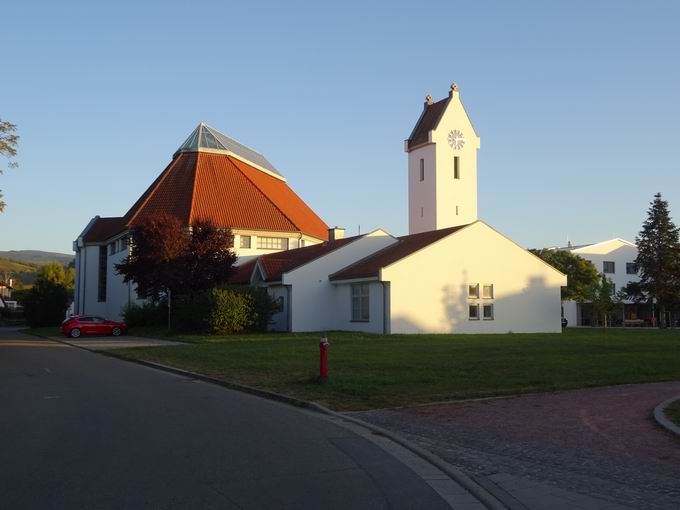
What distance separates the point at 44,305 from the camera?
204 ft

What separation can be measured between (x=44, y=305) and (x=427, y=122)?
126 ft

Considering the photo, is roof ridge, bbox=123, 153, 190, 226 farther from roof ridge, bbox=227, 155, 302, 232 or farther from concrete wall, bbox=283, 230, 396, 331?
concrete wall, bbox=283, 230, 396, 331

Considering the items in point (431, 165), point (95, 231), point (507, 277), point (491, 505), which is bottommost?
point (491, 505)

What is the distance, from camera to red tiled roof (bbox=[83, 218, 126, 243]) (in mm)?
62225

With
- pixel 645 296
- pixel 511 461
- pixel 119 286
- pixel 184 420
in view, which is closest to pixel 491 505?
pixel 511 461

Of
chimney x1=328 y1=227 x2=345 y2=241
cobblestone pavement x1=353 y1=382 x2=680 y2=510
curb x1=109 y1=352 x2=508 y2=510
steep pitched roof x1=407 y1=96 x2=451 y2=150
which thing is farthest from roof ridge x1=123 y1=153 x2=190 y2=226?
cobblestone pavement x1=353 y1=382 x2=680 y2=510

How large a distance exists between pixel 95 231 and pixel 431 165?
31603mm

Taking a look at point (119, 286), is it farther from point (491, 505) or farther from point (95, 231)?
point (491, 505)

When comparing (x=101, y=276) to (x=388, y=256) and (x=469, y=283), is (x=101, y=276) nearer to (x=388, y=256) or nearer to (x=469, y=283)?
(x=388, y=256)

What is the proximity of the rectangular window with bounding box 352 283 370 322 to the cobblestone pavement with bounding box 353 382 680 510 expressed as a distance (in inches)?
935

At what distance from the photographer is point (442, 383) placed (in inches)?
573

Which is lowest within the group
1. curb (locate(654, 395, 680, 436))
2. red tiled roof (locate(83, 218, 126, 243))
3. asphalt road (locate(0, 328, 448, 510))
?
asphalt road (locate(0, 328, 448, 510))

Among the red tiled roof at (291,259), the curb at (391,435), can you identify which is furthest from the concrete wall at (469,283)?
the curb at (391,435)

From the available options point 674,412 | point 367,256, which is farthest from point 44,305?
point 674,412
